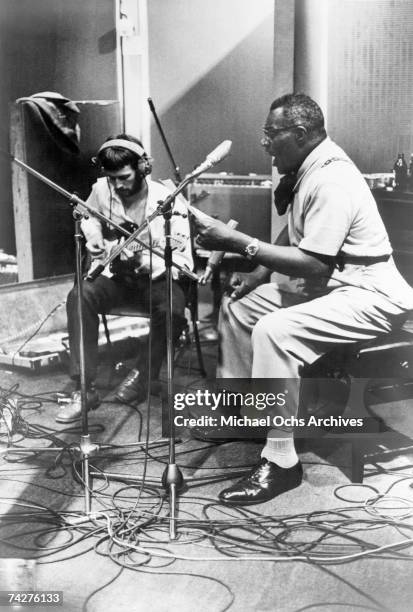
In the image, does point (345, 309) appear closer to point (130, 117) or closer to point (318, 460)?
point (318, 460)

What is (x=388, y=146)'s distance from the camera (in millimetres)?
5254

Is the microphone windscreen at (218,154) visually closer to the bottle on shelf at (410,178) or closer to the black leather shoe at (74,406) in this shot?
the black leather shoe at (74,406)

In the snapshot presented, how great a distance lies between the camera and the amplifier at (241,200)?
18.3ft

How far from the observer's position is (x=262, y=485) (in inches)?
114

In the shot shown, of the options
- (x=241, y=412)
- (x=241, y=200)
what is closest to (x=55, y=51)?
(x=241, y=200)

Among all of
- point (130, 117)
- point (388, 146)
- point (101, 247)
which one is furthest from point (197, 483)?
point (130, 117)

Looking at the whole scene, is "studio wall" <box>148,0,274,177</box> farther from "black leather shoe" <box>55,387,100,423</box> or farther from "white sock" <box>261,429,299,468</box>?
"white sock" <box>261,429,299,468</box>

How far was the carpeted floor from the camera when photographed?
2258 millimetres

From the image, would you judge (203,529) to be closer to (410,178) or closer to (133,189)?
(133,189)

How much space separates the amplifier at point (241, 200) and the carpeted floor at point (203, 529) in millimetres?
2285

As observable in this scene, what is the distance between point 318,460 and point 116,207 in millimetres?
1836

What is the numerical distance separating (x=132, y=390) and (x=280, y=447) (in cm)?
134

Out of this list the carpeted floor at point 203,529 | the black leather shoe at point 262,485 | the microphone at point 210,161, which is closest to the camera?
the carpeted floor at point 203,529

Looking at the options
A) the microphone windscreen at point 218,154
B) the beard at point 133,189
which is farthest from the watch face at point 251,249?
the beard at point 133,189
